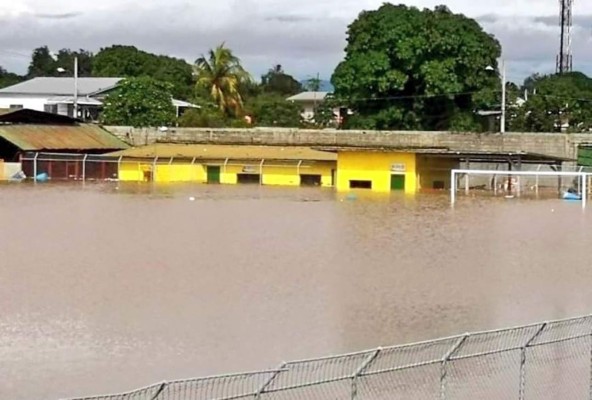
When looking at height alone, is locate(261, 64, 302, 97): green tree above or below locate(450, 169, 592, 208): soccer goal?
above

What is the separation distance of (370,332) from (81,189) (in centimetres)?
3699

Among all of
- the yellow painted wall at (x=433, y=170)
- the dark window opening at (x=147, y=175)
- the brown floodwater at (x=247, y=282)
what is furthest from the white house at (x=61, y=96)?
the brown floodwater at (x=247, y=282)

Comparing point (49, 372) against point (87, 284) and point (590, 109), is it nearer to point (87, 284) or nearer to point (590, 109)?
point (87, 284)

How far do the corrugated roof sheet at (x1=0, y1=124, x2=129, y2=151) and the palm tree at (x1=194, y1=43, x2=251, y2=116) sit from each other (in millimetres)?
15008

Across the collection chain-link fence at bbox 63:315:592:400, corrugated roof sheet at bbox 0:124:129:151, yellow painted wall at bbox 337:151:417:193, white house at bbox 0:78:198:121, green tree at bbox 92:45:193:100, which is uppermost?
green tree at bbox 92:45:193:100

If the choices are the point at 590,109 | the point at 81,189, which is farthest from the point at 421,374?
the point at 590,109

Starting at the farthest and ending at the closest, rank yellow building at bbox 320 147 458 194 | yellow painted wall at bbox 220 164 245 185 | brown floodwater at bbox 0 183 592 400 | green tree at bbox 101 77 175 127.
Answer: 1. green tree at bbox 101 77 175 127
2. yellow painted wall at bbox 220 164 245 185
3. yellow building at bbox 320 147 458 194
4. brown floodwater at bbox 0 183 592 400

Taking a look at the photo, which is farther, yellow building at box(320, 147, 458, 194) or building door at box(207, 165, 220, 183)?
building door at box(207, 165, 220, 183)

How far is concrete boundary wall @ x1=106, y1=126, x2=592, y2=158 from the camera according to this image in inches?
2384

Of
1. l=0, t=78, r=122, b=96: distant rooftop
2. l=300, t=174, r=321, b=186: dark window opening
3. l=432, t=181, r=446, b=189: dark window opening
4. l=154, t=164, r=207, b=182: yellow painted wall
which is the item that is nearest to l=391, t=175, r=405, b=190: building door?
l=432, t=181, r=446, b=189: dark window opening

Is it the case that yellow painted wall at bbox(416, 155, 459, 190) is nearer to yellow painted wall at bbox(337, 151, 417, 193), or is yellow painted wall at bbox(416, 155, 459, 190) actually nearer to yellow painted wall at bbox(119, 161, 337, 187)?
yellow painted wall at bbox(337, 151, 417, 193)

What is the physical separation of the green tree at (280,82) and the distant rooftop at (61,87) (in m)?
38.5

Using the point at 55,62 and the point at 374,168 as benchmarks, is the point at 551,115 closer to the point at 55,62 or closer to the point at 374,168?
the point at 374,168

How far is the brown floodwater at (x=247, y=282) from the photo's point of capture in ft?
54.5
